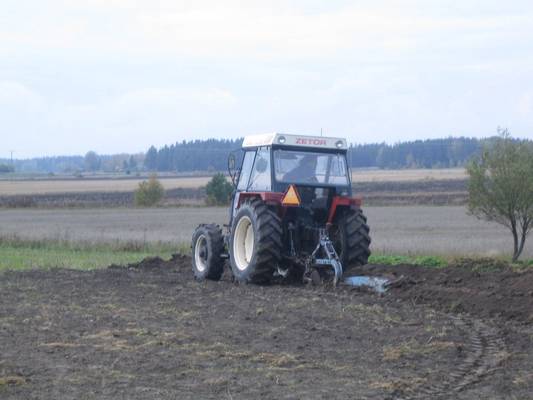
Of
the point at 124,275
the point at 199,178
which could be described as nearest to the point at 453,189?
the point at 199,178

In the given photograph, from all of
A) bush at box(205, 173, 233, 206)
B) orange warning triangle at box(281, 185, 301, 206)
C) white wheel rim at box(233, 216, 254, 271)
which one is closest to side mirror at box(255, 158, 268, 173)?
white wheel rim at box(233, 216, 254, 271)

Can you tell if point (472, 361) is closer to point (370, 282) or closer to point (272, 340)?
point (272, 340)

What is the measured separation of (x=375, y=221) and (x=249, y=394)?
3520 cm

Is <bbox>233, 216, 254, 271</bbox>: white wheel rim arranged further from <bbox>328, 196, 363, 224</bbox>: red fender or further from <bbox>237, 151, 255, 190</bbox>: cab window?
<bbox>328, 196, 363, 224</bbox>: red fender

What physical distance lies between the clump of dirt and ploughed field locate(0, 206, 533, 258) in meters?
9.53

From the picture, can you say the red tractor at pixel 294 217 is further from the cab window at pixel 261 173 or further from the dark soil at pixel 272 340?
the dark soil at pixel 272 340

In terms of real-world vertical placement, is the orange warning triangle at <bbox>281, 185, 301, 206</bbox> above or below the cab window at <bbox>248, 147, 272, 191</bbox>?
below

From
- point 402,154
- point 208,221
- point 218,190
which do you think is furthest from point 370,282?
point 402,154

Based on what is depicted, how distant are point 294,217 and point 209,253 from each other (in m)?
1.89

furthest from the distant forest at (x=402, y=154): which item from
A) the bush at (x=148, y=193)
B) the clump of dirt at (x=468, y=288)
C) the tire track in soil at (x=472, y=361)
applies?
the tire track in soil at (x=472, y=361)

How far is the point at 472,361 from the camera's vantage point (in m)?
9.17

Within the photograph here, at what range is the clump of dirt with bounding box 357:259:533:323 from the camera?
12.0m

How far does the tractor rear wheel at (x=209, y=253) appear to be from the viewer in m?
16.7

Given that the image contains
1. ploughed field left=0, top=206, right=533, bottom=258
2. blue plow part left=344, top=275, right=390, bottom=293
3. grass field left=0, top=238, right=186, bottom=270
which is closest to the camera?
blue plow part left=344, top=275, right=390, bottom=293
